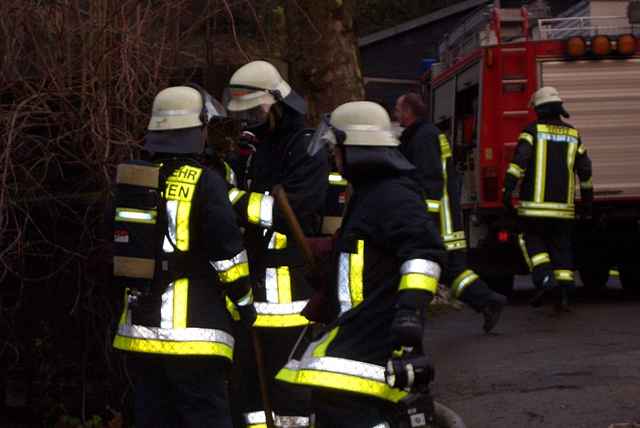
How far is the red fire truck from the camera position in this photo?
12992mm

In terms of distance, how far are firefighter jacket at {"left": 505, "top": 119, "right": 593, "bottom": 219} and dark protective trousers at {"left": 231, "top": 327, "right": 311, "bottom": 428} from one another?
545 cm

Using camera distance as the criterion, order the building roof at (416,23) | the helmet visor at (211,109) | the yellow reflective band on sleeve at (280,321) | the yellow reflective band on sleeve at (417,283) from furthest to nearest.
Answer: the building roof at (416,23) < the yellow reflective band on sleeve at (280,321) < the helmet visor at (211,109) < the yellow reflective band on sleeve at (417,283)

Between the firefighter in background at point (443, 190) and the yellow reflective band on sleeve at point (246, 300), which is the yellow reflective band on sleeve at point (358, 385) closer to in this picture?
the yellow reflective band on sleeve at point (246, 300)

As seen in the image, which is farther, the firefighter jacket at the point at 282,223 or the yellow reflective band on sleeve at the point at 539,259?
the yellow reflective band on sleeve at the point at 539,259

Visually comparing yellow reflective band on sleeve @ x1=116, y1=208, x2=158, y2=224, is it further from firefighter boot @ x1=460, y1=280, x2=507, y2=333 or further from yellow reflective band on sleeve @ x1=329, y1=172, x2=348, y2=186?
firefighter boot @ x1=460, y1=280, x2=507, y2=333

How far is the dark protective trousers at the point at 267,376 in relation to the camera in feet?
20.5

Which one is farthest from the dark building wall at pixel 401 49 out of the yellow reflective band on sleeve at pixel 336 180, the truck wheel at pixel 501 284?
the yellow reflective band on sleeve at pixel 336 180

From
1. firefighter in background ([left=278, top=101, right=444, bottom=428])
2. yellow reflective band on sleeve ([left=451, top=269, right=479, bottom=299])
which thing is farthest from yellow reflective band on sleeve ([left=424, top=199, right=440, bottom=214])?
firefighter in background ([left=278, top=101, right=444, bottom=428])

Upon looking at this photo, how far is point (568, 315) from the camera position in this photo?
11617mm

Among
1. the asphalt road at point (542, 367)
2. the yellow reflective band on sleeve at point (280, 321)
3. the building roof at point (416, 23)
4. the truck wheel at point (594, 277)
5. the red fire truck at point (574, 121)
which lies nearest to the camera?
the yellow reflective band on sleeve at point (280, 321)

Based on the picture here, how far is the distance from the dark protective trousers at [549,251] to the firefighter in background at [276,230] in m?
5.34

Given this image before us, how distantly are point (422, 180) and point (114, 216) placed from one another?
4.40 metres

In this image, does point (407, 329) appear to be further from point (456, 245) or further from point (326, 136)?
point (456, 245)

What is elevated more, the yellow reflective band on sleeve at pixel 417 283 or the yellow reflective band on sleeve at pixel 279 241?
the yellow reflective band on sleeve at pixel 279 241
